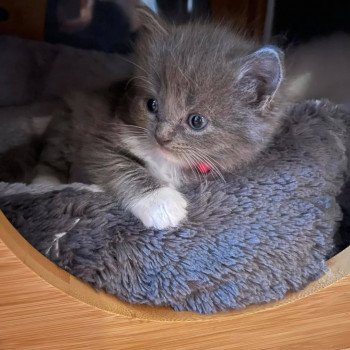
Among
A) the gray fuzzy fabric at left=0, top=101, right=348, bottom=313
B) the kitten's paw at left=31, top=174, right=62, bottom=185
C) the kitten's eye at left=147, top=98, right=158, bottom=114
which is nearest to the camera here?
the gray fuzzy fabric at left=0, top=101, right=348, bottom=313

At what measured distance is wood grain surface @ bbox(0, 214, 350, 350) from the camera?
1099 millimetres

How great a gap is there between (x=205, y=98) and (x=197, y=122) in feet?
0.21

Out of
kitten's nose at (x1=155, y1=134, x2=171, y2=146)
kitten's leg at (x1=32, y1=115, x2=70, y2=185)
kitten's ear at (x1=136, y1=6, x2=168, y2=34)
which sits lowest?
kitten's leg at (x1=32, y1=115, x2=70, y2=185)

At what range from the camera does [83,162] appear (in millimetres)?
1574

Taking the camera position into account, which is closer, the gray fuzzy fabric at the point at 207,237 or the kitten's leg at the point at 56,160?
the gray fuzzy fabric at the point at 207,237

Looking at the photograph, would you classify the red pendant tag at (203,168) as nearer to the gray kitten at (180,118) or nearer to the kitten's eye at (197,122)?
the gray kitten at (180,118)

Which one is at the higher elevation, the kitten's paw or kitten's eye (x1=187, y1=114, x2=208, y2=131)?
kitten's eye (x1=187, y1=114, x2=208, y2=131)

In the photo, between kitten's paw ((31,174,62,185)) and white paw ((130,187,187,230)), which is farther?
kitten's paw ((31,174,62,185))

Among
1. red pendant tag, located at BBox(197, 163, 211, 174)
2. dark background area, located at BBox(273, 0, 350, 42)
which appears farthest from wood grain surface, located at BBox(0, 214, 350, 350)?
dark background area, located at BBox(273, 0, 350, 42)

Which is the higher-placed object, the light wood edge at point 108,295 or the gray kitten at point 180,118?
the gray kitten at point 180,118

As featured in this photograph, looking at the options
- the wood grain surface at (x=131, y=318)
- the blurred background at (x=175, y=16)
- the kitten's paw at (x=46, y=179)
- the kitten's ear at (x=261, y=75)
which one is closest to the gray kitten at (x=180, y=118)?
the kitten's ear at (x=261, y=75)

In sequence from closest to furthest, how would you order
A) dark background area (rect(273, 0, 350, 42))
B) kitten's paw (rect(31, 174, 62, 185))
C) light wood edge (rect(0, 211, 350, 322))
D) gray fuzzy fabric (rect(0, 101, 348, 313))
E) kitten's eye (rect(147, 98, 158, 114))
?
light wood edge (rect(0, 211, 350, 322)), gray fuzzy fabric (rect(0, 101, 348, 313)), kitten's eye (rect(147, 98, 158, 114)), kitten's paw (rect(31, 174, 62, 185)), dark background area (rect(273, 0, 350, 42))

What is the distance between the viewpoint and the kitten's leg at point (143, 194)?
1.28m

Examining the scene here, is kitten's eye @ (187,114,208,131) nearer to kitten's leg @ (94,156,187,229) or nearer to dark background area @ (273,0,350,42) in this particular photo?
kitten's leg @ (94,156,187,229)
